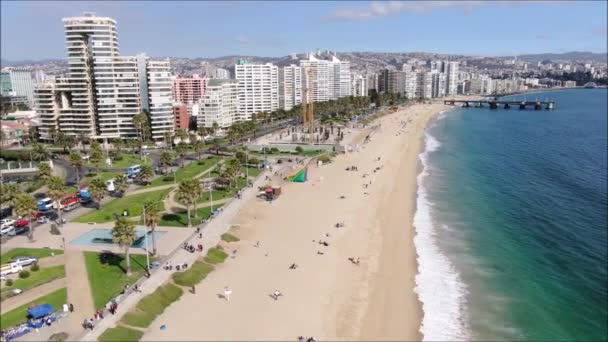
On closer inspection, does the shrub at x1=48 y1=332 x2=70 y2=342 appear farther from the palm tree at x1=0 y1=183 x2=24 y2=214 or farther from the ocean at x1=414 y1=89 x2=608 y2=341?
the ocean at x1=414 y1=89 x2=608 y2=341

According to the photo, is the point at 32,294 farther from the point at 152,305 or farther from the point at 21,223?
the point at 21,223

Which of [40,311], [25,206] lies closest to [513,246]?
[40,311]

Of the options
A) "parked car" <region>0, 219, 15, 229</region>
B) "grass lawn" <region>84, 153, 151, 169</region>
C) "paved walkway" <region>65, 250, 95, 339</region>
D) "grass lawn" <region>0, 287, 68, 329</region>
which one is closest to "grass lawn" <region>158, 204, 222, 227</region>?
"paved walkway" <region>65, 250, 95, 339</region>

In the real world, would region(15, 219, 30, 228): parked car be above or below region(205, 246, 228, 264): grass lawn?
above

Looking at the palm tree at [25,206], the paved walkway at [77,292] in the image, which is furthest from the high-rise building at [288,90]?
the paved walkway at [77,292]

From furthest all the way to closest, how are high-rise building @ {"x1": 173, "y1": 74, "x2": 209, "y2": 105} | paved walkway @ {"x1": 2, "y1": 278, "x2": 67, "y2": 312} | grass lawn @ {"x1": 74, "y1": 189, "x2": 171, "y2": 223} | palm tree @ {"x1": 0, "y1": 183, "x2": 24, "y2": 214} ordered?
1. high-rise building @ {"x1": 173, "y1": 74, "x2": 209, "y2": 105}
2. grass lawn @ {"x1": 74, "y1": 189, "x2": 171, "y2": 223}
3. palm tree @ {"x1": 0, "y1": 183, "x2": 24, "y2": 214}
4. paved walkway @ {"x1": 2, "y1": 278, "x2": 67, "y2": 312}
